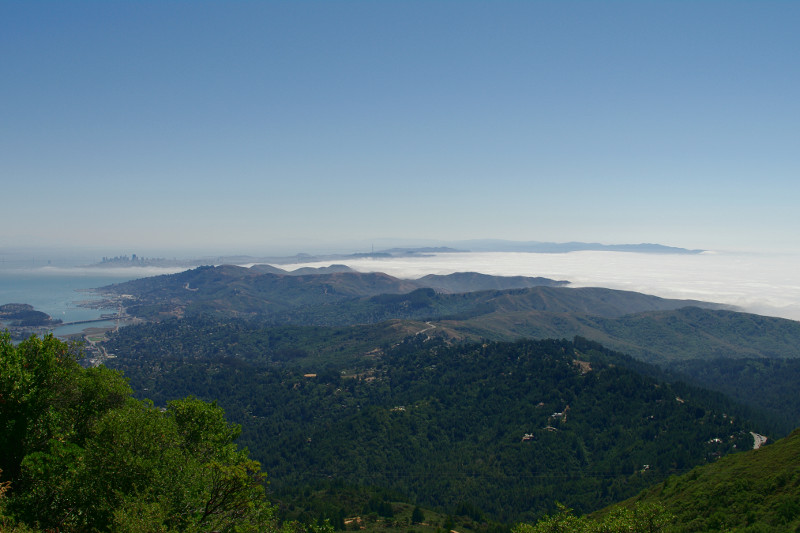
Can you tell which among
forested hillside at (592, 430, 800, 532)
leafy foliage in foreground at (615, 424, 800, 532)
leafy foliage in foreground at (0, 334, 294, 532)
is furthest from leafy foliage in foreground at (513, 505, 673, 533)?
leafy foliage in foreground at (0, 334, 294, 532)

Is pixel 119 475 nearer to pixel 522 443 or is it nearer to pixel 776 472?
pixel 776 472

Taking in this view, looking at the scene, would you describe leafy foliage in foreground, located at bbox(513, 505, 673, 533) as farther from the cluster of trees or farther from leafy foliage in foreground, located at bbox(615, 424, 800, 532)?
the cluster of trees

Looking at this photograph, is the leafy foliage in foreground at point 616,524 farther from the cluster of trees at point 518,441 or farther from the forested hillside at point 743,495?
the cluster of trees at point 518,441

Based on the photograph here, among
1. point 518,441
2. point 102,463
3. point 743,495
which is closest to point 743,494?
point 743,495

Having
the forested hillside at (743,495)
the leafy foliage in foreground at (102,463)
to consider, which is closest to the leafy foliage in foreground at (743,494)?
the forested hillside at (743,495)

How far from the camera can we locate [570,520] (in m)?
39.1

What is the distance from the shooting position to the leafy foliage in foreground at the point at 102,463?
24.2 m

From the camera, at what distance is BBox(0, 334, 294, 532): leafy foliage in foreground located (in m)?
24.2

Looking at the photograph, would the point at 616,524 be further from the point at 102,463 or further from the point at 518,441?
the point at 518,441

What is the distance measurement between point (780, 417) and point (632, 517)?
189492 mm

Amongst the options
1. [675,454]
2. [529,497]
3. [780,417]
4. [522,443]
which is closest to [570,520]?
[529,497]

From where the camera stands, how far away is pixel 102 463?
2553 cm

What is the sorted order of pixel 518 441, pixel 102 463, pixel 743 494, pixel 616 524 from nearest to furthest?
pixel 102 463 < pixel 616 524 < pixel 743 494 < pixel 518 441

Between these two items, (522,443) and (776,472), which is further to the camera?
(522,443)
